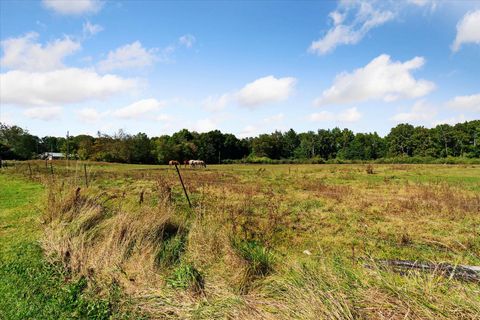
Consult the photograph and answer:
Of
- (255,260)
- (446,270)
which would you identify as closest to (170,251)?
(255,260)

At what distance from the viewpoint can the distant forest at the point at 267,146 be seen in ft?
251

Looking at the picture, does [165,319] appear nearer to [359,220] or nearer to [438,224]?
[359,220]

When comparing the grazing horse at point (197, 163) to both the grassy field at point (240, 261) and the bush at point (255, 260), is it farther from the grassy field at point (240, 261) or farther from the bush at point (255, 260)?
the bush at point (255, 260)

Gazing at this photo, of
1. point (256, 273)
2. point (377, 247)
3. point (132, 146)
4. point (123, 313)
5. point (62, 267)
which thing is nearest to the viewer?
point (123, 313)

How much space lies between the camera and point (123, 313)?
4.45m

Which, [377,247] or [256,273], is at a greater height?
[256,273]

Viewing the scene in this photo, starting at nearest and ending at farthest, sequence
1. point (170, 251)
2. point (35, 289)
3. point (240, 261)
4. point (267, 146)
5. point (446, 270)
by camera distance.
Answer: point (446, 270) < point (35, 289) < point (240, 261) < point (170, 251) < point (267, 146)

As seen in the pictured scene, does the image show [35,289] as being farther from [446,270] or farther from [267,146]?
[267,146]

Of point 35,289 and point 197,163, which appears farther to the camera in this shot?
point 197,163

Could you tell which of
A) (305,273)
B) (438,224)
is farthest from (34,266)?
(438,224)

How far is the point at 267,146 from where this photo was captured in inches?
4375

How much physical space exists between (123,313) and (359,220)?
927cm

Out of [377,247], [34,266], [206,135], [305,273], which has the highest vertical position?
[206,135]

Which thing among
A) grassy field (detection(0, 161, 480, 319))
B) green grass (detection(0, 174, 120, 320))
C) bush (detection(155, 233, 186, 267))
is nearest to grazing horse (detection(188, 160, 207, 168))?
grassy field (detection(0, 161, 480, 319))
